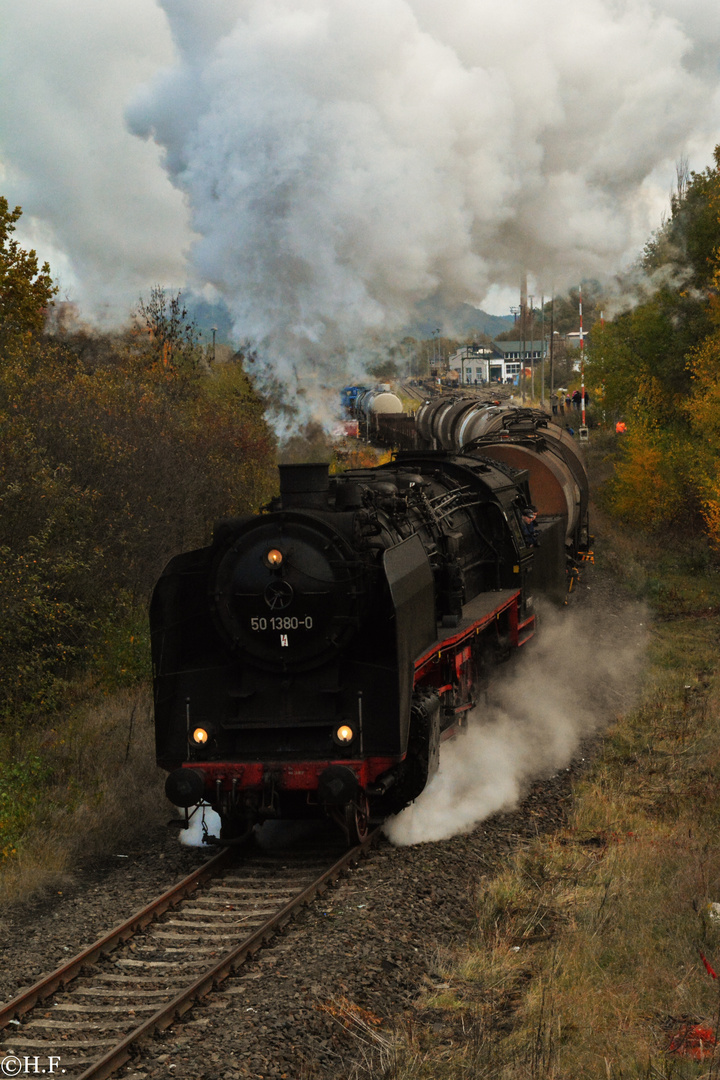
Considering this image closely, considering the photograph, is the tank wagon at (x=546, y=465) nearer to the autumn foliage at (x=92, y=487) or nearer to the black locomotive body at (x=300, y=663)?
the autumn foliage at (x=92, y=487)

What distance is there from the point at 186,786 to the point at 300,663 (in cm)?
134

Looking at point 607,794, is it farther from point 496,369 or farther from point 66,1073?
point 496,369

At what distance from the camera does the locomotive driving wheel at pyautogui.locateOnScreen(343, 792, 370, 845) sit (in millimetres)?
8844

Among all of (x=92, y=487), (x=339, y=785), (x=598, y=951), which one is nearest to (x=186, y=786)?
(x=339, y=785)

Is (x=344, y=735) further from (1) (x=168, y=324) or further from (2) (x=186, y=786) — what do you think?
Answer: (1) (x=168, y=324)

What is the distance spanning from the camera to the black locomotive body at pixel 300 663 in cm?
863

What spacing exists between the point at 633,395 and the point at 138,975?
30.7 metres

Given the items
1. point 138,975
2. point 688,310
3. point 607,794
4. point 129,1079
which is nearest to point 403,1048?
point 129,1079

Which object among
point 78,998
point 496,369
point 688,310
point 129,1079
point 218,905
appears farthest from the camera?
point 496,369

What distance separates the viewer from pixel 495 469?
14.6 meters

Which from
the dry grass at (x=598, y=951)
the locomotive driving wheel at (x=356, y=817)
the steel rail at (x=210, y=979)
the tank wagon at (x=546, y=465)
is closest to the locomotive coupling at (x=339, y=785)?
the locomotive driving wheel at (x=356, y=817)

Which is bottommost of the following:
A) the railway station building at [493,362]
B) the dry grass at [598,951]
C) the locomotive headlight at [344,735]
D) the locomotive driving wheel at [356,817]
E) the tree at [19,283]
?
the dry grass at [598,951]

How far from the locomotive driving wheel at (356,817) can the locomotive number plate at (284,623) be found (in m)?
1.46

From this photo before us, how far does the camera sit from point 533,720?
1316 centimetres
